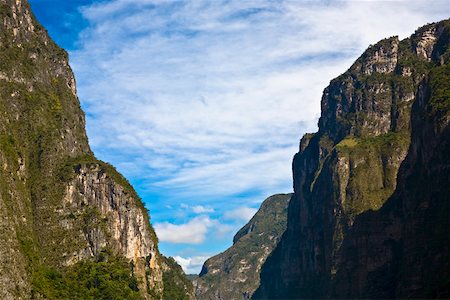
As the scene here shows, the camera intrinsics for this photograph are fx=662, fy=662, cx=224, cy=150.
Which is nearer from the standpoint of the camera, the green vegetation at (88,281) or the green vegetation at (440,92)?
the green vegetation at (440,92)

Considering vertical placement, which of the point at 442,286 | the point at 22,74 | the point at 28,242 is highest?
the point at 22,74

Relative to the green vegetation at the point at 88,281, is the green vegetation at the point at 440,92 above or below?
above

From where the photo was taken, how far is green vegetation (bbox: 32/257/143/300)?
164 metres

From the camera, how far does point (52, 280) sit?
16975cm

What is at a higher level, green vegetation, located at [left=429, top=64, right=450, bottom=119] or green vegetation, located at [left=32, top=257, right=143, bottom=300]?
green vegetation, located at [left=429, top=64, right=450, bottom=119]

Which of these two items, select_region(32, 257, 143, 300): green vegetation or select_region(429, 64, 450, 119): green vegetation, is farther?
select_region(32, 257, 143, 300): green vegetation

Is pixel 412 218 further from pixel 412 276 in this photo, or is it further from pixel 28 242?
pixel 28 242

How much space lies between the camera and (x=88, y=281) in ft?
600

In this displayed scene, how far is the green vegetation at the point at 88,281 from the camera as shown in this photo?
164250 mm

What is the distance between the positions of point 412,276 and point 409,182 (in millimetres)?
31973

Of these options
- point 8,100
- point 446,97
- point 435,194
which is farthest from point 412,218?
point 8,100

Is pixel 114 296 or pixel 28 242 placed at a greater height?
pixel 28 242

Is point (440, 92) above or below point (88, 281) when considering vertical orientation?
above

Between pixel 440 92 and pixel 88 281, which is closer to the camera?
pixel 440 92
